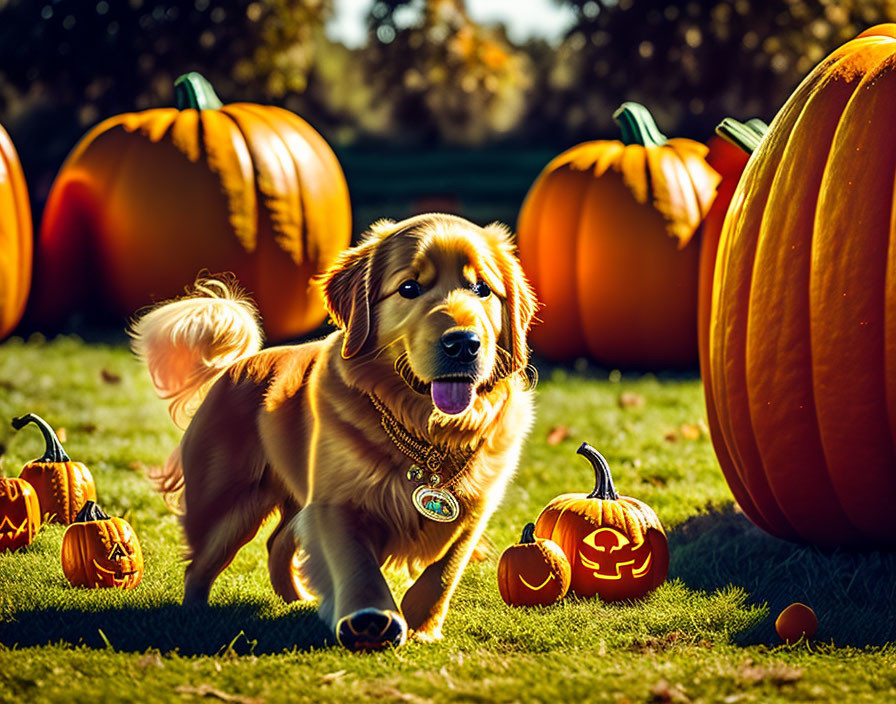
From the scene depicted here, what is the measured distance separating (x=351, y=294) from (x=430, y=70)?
19.5 m

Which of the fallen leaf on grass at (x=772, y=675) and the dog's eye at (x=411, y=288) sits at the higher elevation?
the dog's eye at (x=411, y=288)

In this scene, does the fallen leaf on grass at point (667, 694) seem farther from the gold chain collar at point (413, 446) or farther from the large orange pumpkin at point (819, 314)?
the large orange pumpkin at point (819, 314)

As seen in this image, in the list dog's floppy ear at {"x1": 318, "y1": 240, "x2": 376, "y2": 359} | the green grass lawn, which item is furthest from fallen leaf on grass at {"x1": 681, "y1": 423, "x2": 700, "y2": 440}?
dog's floppy ear at {"x1": 318, "y1": 240, "x2": 376, "y2": 359}

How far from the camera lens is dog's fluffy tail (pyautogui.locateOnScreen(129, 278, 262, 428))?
3.71m

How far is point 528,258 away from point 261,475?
4.64m

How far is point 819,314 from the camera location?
3.62m

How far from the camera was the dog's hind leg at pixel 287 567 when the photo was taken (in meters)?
3.60

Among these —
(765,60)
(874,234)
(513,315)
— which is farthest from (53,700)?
(765,60)

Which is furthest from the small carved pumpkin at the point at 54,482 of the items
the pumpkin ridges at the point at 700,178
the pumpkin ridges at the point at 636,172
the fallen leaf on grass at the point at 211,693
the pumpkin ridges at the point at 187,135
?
the pumpkin ridges at the point at 700,178

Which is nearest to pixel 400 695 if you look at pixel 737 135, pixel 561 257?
pixel 737 135

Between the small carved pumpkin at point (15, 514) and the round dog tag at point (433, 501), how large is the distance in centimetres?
169

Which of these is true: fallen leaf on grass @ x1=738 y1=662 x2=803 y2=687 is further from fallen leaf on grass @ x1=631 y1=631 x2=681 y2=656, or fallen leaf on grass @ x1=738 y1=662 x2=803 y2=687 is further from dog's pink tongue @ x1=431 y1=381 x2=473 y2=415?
Result: dog's pink tongue @ x1=431 y1=381 x2=473 y2=415

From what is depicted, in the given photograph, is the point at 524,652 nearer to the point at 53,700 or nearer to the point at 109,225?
the point at 53,700

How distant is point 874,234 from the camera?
352 cm
